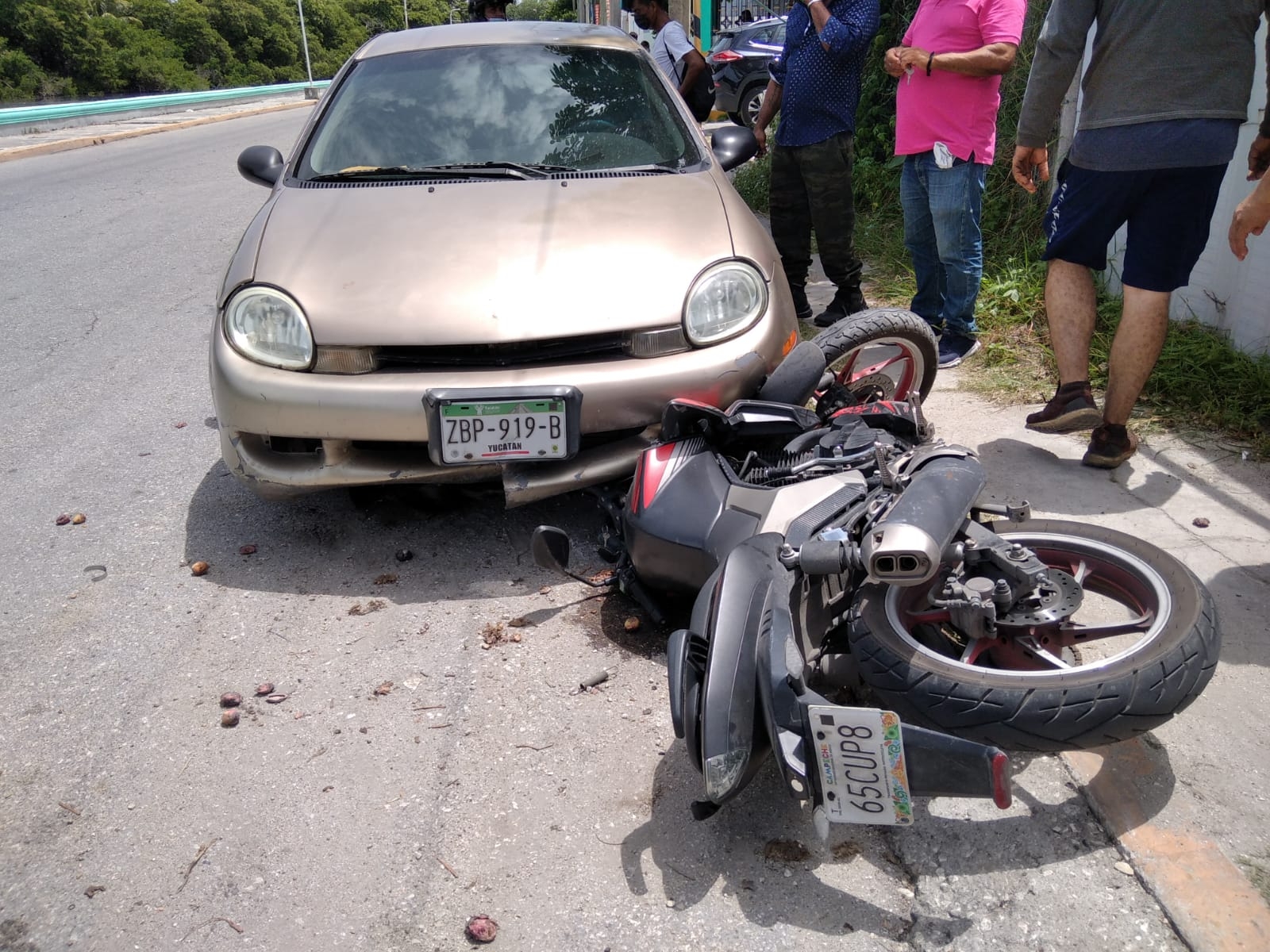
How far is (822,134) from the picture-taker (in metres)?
4.98

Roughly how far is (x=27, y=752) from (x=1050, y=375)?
4096 mm

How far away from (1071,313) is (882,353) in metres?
0.74

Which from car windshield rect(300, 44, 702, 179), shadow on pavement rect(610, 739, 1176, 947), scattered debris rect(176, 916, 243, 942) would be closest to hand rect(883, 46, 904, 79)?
car windshield rect(300, 44, 702, 179)

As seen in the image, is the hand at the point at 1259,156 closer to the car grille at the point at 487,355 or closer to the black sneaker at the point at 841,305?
the black sneaker at the point at 841,305

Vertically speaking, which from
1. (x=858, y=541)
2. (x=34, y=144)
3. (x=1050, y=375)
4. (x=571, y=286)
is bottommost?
(x=34, y=144)

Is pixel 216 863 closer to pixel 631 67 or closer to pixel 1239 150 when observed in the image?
pixel 631 67

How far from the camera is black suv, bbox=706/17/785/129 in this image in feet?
47.8

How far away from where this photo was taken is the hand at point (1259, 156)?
11.0 ft

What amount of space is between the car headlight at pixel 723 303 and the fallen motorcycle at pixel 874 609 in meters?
0.33

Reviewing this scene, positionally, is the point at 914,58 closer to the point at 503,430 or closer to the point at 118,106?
the point at 503,430

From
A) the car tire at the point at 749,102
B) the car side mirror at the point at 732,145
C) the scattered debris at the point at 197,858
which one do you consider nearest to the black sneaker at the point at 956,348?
the car side mirror at the point at 732,145

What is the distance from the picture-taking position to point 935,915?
1.87m

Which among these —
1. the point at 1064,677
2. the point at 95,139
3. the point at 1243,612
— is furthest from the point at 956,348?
the point at 95,139

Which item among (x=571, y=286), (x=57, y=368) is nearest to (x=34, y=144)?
(x=57, y=368)
